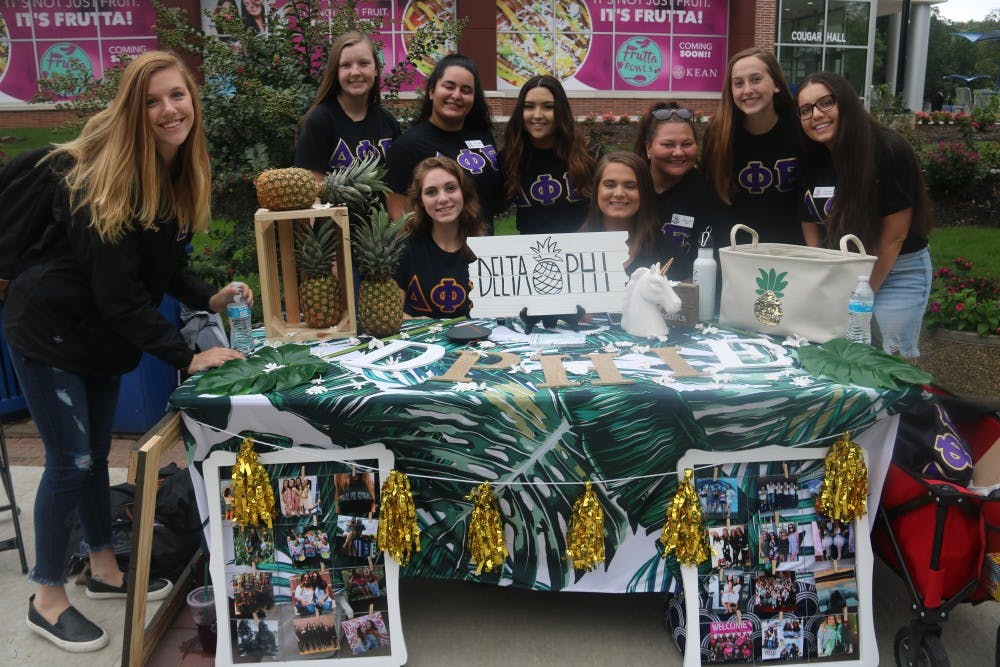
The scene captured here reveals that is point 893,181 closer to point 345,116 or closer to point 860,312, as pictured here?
point 860,312

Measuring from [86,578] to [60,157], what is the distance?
1.66 meters

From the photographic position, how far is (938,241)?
331 inches

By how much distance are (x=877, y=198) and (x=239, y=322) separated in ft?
8.07

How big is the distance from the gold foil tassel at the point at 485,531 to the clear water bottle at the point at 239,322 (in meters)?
0.99

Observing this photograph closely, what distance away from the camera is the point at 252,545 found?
2396mm

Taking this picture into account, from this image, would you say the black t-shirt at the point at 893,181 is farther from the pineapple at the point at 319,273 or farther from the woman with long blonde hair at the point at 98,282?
the woman with long blonde hair at the point at 98,282

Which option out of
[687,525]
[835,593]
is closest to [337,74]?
[687,525]

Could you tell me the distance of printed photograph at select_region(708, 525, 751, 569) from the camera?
93.9 inches

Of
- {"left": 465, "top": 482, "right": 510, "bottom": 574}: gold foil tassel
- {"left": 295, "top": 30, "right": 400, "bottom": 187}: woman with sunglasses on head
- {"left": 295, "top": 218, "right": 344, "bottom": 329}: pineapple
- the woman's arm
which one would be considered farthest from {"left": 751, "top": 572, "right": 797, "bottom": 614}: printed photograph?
{"left": 295, "top": 30, "right": 400, "bottom": 187}: woman with sunglasses on head

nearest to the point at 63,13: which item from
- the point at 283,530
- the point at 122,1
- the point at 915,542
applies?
the point at 122,1

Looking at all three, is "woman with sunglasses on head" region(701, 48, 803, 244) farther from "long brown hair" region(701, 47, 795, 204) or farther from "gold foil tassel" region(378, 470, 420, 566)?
"gold foil tassel" region(378, 470, 420, 566)

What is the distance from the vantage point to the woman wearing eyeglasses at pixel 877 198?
9.73 ft

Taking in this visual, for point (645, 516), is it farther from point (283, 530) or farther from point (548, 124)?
point (548, 124)

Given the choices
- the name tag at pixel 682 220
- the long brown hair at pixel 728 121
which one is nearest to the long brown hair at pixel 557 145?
the name tag at pixel 682 220
